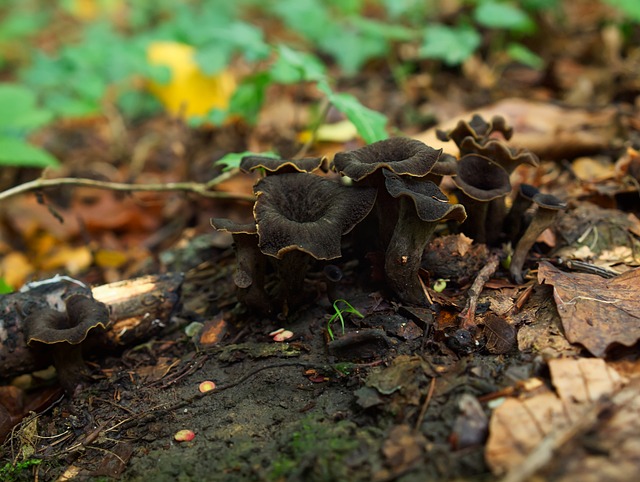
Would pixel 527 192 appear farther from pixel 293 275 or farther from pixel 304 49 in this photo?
pixel 304 49

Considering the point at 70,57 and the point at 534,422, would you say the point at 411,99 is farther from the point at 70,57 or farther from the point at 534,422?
the point at 534,422

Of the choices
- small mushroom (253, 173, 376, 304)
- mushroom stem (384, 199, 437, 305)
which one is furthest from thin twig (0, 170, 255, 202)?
mushroom stem (384, 199, 437, 305)

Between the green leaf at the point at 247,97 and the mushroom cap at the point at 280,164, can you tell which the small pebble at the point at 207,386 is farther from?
the green leaf at the point at 247,97

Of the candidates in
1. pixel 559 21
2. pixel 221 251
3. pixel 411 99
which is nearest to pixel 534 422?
pixel 221 251

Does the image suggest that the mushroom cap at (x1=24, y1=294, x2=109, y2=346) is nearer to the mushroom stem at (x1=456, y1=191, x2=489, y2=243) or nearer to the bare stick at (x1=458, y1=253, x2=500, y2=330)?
the bare stick at (x1=458, y1=253, x2=500, y2=330)

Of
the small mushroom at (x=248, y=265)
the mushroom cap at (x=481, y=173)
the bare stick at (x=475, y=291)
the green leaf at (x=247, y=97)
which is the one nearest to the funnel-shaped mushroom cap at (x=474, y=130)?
the mushroom cap at (x=481, y=173)

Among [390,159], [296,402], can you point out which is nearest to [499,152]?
[390,159]
